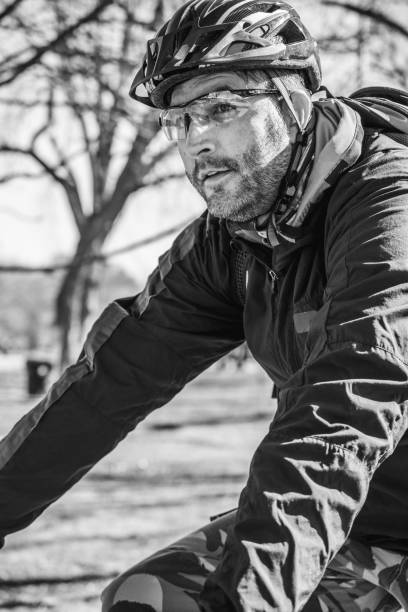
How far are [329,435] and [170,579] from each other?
72cm

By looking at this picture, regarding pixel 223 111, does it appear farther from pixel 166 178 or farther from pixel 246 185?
pixel 166 178

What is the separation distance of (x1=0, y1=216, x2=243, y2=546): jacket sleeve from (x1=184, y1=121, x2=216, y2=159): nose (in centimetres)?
39

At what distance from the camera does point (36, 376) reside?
15648 mm

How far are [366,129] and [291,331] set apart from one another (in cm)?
54

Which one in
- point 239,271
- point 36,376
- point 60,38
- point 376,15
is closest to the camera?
point 239,271

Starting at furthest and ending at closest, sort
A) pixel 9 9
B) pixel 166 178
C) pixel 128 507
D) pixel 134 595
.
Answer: pixel 166 178
pixel 9 9
pixel 128 507
pixel 134 595

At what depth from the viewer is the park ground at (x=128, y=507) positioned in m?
5.05

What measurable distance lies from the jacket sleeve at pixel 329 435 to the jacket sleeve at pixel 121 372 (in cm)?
78

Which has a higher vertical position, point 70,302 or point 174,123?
point 174,123

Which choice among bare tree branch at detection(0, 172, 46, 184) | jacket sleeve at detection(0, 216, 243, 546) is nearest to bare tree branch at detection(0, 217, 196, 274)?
bare tree branch at detection(0, 172, 46, 184)

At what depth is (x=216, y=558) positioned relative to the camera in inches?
91.7

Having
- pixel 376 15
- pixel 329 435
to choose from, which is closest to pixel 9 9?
pixel 376 15

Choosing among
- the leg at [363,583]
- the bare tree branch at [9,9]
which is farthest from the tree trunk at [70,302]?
the leg at [363,583]

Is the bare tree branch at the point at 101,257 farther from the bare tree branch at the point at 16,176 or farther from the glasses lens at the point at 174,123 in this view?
the glasses lens at the point at 174,123
